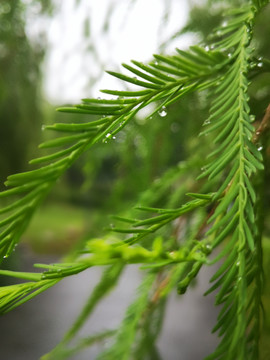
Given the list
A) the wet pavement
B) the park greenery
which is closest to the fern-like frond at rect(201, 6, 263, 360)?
the park greenery

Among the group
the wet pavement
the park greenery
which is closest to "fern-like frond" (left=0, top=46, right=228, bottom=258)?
the park greenery

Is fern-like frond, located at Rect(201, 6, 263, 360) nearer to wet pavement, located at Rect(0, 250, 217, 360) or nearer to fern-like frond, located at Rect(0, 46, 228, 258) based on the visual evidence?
fern-like frond, located at Rect(0, 46, 228, 258)

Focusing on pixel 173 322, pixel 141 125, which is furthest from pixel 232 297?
pixel 173 322

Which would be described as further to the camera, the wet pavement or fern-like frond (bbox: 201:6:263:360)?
the wet pavement

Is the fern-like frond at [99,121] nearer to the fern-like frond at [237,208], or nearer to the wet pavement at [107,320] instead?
the fern-like frond at [237,208]

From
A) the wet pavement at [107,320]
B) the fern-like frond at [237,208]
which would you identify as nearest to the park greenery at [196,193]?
the fern-like frond at [237,208]

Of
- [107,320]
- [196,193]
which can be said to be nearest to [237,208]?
[196,193]

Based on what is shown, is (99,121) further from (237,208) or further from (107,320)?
(107,320)

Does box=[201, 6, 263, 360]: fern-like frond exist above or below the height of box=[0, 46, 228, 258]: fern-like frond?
Result: below

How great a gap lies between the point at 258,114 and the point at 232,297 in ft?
0.58

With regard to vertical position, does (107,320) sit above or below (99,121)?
above

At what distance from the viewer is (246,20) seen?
183 millimetres

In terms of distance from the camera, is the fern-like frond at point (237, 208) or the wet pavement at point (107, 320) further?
the wet pavement at point (107, 320)

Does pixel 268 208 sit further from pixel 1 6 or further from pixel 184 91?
pixel 1 6
